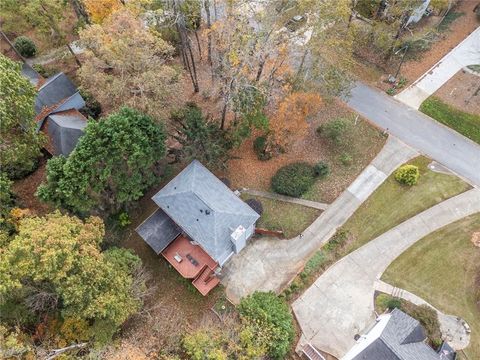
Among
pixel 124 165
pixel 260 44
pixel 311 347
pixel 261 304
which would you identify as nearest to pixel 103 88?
pixel 124 165

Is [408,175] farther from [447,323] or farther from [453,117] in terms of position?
[447,323]

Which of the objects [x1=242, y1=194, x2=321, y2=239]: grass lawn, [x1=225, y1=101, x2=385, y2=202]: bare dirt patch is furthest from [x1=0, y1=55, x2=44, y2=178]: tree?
[x1=242, y1=194, x2=321, y2=239]: grass lawn

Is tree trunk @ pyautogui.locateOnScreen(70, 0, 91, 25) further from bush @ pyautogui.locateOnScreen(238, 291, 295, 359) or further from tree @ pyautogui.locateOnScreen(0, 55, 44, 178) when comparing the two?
bush @ pyautogui.locateOnScreen(238, 291, 295, 359)

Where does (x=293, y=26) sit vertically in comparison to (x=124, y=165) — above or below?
above

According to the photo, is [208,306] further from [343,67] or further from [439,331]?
[343,67]

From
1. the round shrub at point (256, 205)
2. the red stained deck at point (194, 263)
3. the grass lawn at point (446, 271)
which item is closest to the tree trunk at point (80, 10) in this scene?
the round shrub at point (256, 205)

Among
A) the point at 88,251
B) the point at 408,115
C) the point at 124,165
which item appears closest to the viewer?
the point at 88,251

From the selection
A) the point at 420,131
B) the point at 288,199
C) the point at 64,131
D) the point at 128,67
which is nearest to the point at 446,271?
the point at 288,199
